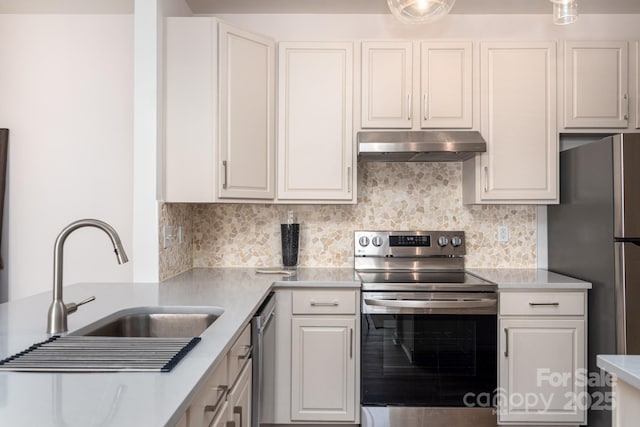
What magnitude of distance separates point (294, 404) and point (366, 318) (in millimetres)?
611

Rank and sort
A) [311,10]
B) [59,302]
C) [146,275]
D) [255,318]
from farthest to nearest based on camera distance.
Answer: [311,10] → [146,275] → [255,318] → [59,302]

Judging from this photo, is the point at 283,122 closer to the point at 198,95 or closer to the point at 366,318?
the point at 198,95

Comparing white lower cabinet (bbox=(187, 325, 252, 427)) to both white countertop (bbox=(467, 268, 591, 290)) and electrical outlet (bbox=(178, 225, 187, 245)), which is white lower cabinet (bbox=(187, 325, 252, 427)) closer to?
electrical outlet (bbox=(178, 225, 187, 245))

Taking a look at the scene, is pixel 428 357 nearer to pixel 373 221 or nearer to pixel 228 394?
pixel 373 221

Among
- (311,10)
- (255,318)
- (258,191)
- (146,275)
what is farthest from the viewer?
(311,10)

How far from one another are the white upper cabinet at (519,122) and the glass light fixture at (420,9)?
1.03m

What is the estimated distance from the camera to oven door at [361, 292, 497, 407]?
223cm

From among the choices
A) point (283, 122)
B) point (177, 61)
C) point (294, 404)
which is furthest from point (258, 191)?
point (294, 404)

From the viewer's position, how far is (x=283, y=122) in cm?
256

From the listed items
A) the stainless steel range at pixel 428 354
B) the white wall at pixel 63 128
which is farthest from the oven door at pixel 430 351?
the white wall at pixel 63 128

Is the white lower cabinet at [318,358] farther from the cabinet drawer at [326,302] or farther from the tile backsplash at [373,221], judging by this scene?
the tile backsplash at [373,221]

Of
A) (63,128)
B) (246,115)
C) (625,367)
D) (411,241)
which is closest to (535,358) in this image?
(411,241)

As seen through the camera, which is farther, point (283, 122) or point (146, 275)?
point (283, 122)

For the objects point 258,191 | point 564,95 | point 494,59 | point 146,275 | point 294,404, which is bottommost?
point 294,404
